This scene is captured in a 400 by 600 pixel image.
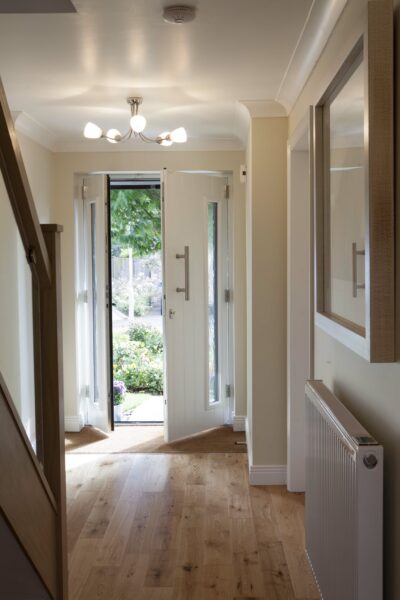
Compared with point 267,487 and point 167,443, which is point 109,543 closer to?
point 267,487

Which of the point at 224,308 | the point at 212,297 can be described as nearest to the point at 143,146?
the point at 212,297

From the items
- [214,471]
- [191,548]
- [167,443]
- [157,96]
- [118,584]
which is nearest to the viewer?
[118,584]

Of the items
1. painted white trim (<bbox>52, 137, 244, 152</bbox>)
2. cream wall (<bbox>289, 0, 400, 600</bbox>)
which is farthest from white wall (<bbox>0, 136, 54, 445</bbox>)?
painted white trim (<bbox>52, 137, 244, 152</bbox>)

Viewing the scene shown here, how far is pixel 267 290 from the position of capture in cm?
392

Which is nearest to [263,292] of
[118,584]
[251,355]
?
[251,355]

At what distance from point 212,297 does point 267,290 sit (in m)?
1.34

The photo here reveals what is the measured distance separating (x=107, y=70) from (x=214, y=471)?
260cm

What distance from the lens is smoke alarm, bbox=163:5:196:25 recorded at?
2.36 metres

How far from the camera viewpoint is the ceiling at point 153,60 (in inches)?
96.7

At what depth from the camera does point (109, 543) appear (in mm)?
3168

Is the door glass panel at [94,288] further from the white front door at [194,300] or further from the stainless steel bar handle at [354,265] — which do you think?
the stainless steel bar handle at [354,265]

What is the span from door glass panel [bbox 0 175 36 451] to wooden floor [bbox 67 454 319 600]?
43.1 inches

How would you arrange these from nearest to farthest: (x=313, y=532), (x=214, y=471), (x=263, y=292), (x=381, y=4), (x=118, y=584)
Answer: (x=381, y=4)
(x=313, y=532)
(x=118, y=584)
(x=263, y=292)
(x=214, y=471)

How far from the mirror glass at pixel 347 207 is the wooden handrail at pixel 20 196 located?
36.8 inches
